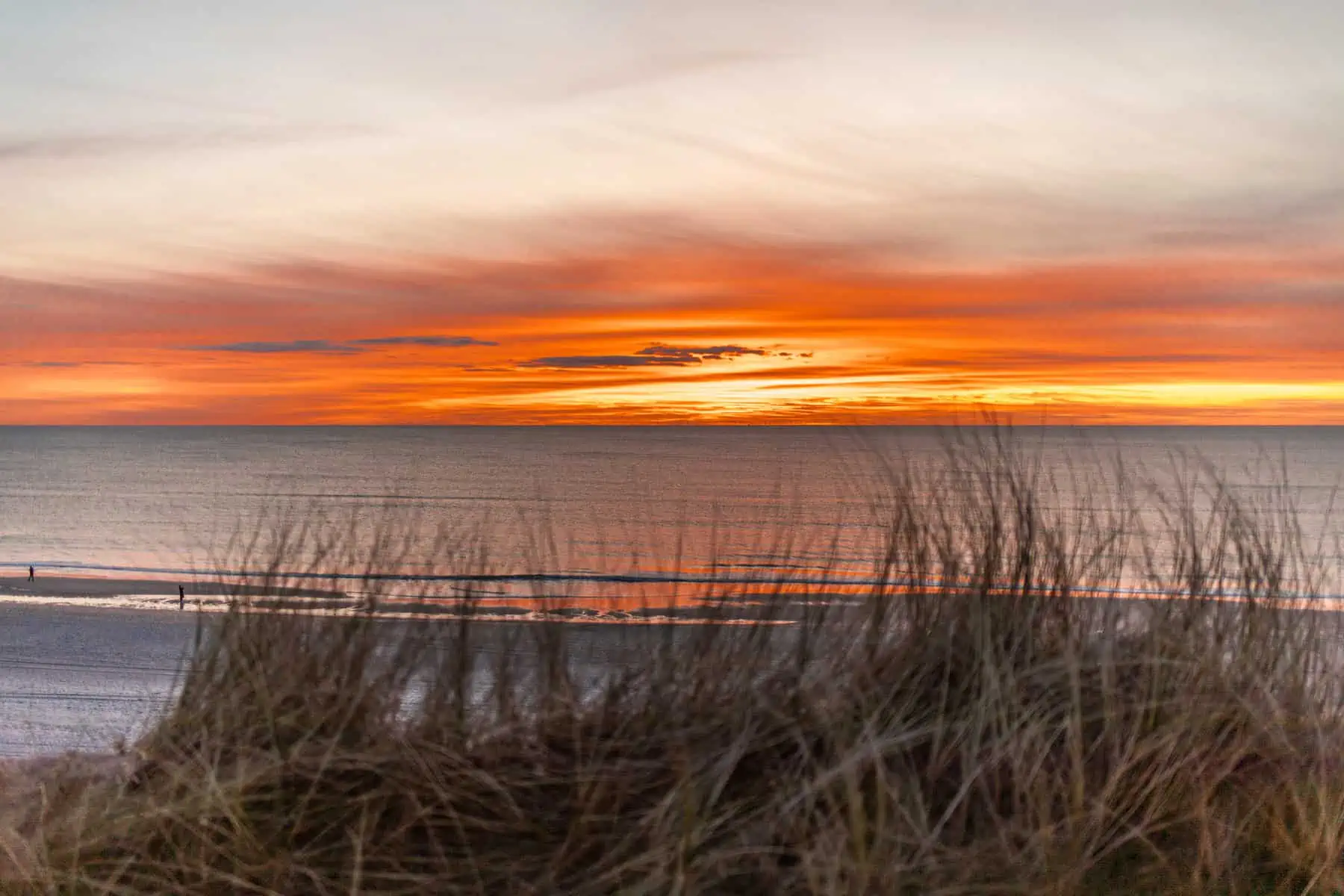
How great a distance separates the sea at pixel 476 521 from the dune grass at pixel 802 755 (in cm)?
35

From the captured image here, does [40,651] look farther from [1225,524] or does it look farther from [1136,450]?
[1136,450]

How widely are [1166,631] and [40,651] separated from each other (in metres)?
10.9

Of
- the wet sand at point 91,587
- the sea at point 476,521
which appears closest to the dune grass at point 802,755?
the sea at point 476,521

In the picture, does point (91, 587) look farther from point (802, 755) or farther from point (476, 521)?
point (802, 755)

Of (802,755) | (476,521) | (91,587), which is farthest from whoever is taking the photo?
(91,587)

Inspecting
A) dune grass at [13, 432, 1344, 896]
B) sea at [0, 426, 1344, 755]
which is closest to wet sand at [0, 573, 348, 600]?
sea at [0, 426, 1344, 755]

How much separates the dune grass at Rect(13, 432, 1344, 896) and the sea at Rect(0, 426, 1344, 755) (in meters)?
0.35

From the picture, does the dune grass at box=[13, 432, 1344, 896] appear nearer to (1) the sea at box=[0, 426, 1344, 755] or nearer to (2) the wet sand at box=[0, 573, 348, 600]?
(1) the sea at box=[0, 426, 1344, 755]

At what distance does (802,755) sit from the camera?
4.01 m

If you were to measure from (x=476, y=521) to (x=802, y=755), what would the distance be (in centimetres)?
195

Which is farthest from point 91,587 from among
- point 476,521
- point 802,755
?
point 802,755

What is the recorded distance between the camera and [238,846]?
12.3 ft

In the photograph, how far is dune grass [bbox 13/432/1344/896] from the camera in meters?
3.63

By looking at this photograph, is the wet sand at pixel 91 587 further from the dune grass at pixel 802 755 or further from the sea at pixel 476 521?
the dune grass at pixel 802 755
